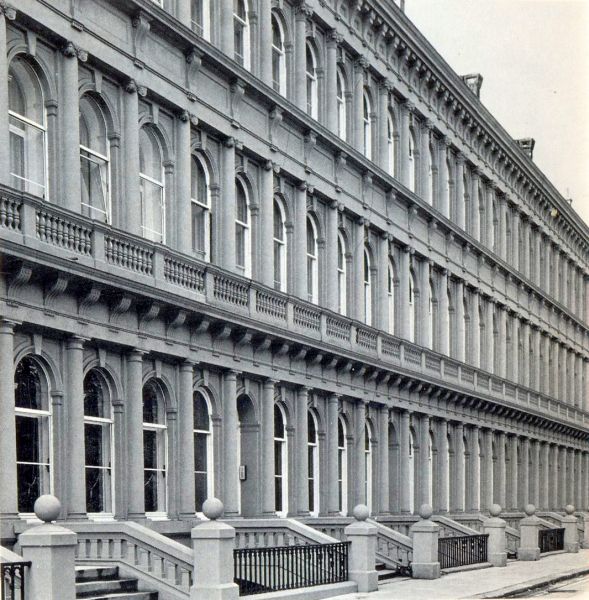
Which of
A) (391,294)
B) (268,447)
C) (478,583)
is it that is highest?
(391,294)

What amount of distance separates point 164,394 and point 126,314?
2.63 metres

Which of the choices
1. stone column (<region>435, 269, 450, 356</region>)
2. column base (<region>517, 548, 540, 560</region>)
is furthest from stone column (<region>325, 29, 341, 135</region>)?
column base (<region>517, 548, 540, 560</region>)

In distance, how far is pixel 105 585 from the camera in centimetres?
2034

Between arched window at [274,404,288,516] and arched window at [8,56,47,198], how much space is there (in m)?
11.5

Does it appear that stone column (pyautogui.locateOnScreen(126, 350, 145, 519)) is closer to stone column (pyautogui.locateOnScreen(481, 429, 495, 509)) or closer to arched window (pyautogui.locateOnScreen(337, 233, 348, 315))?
arched window (pyautogui.locateOnScreen(337, 233, 348, 315))

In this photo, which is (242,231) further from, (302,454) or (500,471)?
(500,471)

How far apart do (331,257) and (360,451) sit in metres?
5.56

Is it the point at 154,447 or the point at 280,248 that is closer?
the point at 154,447

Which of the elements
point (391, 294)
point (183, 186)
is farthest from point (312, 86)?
point (183, 186)

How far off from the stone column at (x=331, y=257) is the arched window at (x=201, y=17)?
8.20 m

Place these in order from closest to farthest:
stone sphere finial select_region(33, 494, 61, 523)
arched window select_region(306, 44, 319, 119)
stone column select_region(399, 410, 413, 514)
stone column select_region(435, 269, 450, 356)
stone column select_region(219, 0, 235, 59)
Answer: stone sphere finial select_region(33, 494, 61, 523)
stone column select_region(219, 0, 235, 59)
arched window select_region(306, 44, 319, 119)
stone column select_region(399, 410, 413, 514)
stone column select_region(435, 269, 450, 356)

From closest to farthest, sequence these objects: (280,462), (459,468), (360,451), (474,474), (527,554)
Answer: (280,462) → (360,451) → (527,554) → (459,468) → (474,474)

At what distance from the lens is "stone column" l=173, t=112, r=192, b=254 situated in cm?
2733

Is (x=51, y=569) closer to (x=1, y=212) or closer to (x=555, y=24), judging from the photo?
(x=1, y=212)
